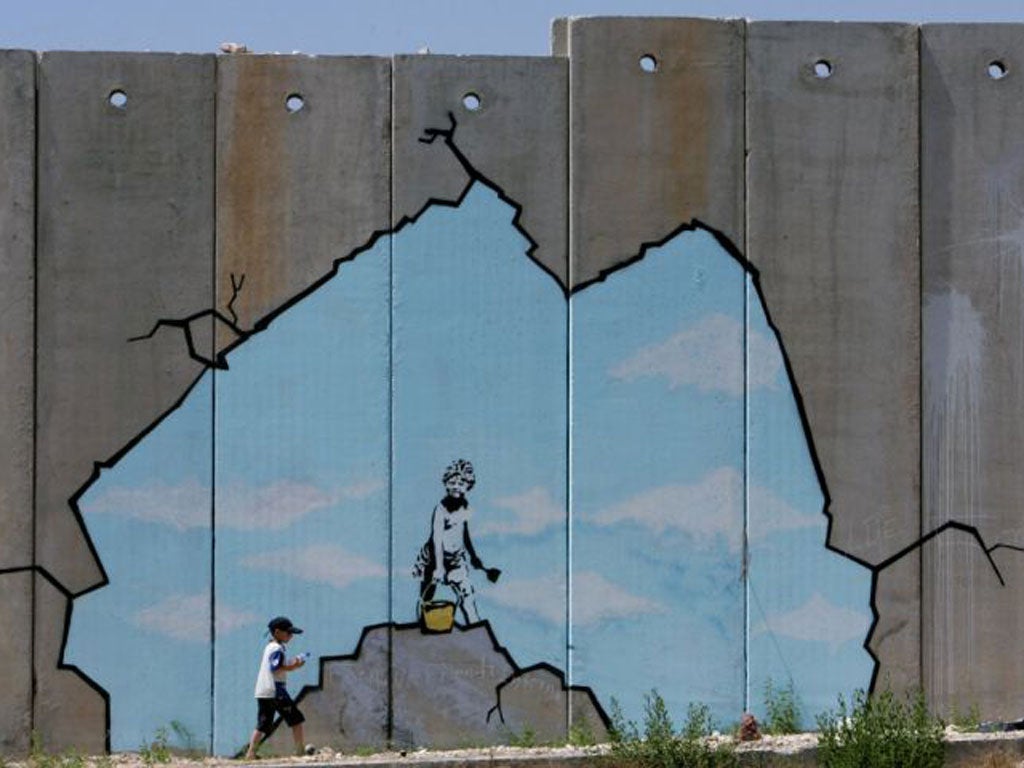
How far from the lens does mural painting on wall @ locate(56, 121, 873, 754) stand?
35.9 feet

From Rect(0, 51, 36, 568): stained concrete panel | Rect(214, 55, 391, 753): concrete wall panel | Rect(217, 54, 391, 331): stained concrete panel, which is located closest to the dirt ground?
Rect(214, 55, 391, 753): concrete wall panel

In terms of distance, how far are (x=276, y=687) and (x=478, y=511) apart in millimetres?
1395

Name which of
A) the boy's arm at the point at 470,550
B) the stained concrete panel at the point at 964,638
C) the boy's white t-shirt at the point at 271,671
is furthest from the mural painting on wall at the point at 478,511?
the stained concrete panel at the point at 964,638

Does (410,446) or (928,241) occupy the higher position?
(928,241)

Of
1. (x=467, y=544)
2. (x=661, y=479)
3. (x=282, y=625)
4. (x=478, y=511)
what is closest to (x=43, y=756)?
(x=282, y=625)

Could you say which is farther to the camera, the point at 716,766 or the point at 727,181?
the point at 727,181

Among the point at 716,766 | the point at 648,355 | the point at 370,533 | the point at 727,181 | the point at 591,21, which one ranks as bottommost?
the point at 716,766

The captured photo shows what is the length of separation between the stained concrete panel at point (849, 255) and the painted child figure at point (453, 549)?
189 cm

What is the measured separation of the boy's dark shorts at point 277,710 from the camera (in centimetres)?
1088

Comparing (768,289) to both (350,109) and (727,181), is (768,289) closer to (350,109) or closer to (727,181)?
(727,181)

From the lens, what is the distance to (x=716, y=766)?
10.4 m

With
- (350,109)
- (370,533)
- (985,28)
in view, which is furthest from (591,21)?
(370,533)

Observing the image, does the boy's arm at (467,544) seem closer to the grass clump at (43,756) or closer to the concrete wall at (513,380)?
the concrete wall at (513,380)

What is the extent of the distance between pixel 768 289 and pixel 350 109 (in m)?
2.43
